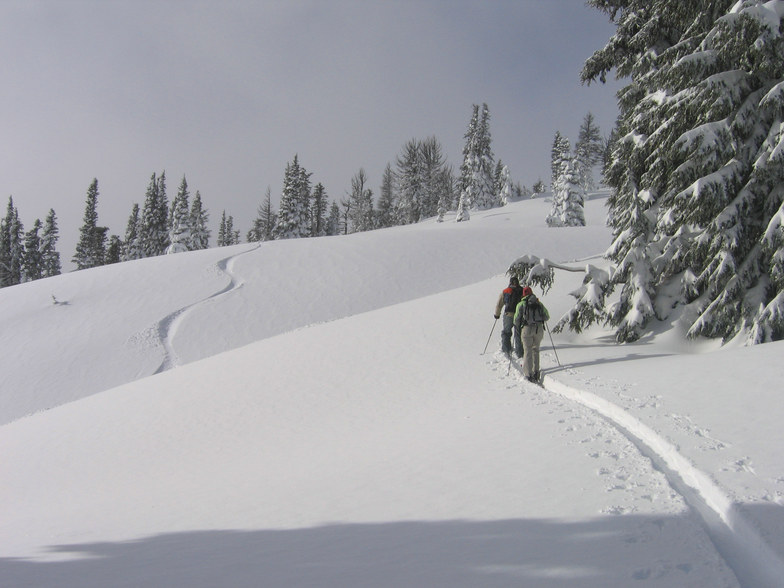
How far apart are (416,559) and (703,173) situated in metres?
11.1

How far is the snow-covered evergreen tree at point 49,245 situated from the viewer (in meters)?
77.2

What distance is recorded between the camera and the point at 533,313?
37.3 ft

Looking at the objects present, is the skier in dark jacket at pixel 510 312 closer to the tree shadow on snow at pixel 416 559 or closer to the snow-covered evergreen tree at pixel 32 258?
the tree shadow on snow at pixel 416 559

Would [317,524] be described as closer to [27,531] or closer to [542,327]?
[27,531]

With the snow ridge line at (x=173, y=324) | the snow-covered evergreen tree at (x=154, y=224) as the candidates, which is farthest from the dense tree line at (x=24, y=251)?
the snow ridge line at (x=173, y=324)

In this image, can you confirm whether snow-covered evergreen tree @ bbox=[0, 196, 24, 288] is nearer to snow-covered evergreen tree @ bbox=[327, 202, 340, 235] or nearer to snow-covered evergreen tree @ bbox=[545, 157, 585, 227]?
snow-covered evergreen tree @ bbox=[327, 202, 340, 235]

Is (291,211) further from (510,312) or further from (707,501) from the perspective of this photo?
(707,501)

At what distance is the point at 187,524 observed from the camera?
5660 mm

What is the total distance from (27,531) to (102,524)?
1.14 m

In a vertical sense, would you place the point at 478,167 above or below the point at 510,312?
above

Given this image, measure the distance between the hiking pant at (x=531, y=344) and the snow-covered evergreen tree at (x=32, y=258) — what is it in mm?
83627

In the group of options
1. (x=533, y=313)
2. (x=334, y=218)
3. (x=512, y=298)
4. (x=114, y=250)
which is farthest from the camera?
(x=334, y=218)

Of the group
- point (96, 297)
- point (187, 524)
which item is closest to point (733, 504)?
point (187, 524)

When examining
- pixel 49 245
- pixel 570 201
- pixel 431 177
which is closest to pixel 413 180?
pixel 431 177
